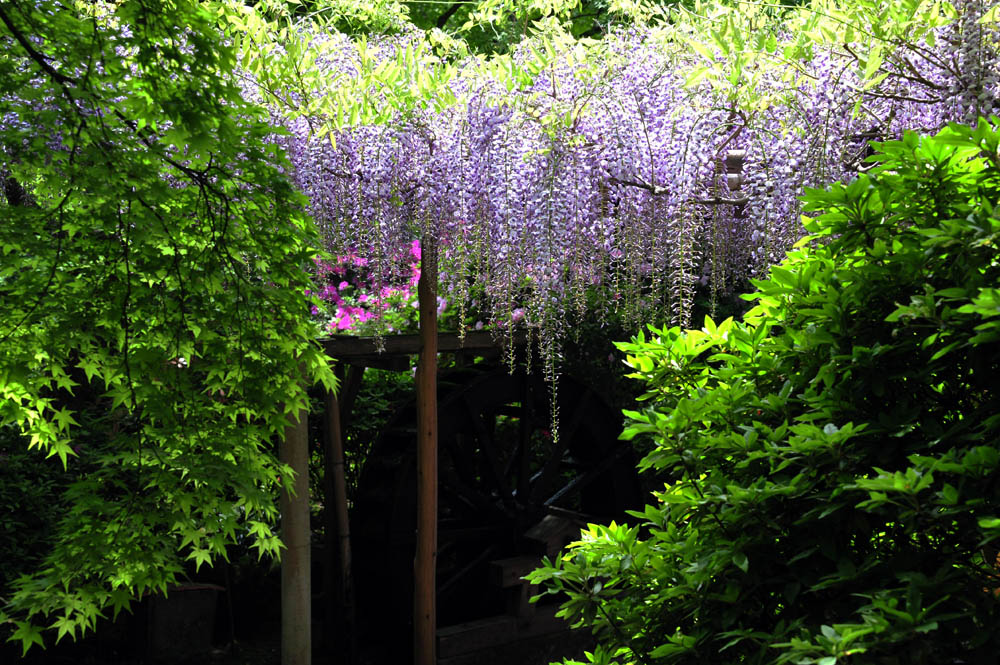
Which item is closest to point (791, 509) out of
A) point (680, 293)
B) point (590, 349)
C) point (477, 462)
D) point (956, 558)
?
point (956, 558)

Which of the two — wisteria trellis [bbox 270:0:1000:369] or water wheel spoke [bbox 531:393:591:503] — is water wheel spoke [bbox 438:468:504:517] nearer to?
water wheel spoke [bbox 531:393:591:503]

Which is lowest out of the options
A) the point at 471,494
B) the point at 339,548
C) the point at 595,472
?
the point at 339,548

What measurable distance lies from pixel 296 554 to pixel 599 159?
2.60 metres

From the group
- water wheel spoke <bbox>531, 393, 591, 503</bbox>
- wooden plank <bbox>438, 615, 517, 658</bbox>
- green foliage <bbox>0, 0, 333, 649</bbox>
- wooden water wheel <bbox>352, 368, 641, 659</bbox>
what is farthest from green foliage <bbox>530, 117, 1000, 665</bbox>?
water wheel spoke <bbox>531, 393, 591, 503</bbox>

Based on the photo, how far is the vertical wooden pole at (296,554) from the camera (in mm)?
4797

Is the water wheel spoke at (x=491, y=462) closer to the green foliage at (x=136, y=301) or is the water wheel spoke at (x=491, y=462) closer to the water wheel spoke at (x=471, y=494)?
the water wheel spoke at (x=471, y=494)

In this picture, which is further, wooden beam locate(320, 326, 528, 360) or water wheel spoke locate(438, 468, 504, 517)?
water wheel spoke locate(438, 468, 504, 517)

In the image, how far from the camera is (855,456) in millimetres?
1718

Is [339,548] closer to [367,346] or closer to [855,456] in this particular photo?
[367,346]

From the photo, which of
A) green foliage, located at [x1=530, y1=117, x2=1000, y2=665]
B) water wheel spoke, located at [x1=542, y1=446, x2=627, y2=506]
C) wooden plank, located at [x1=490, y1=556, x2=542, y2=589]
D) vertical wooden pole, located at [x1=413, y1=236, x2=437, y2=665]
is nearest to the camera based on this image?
green foliage, located at [x1=530, y1=117, x2=1000, y2=665]

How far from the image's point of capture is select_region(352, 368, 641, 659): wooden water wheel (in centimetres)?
646

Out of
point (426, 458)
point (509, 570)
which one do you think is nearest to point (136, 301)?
point (426, 458)

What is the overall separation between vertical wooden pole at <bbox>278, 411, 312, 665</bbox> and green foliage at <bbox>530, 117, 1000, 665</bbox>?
2.95 meters

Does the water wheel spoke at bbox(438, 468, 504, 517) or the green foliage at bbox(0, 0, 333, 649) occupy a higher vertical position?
the green foliage at bbox(0, 0, 333, 649)
